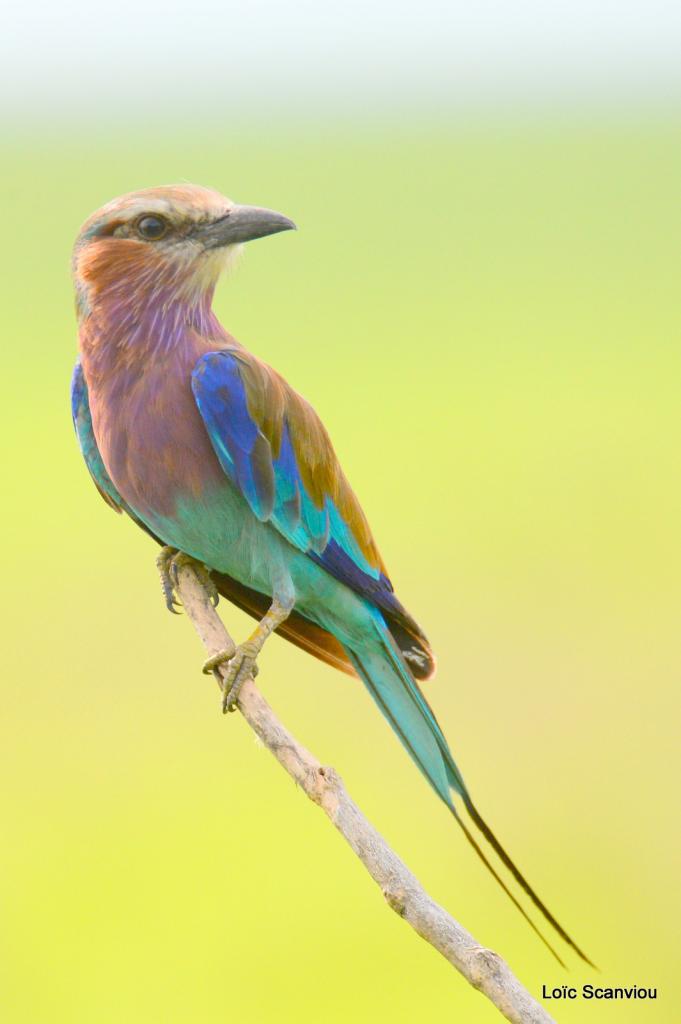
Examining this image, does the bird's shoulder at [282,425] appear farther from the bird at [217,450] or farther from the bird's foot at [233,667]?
the bird's foot at [233,667]

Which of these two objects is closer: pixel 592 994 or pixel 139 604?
pixel 592 994

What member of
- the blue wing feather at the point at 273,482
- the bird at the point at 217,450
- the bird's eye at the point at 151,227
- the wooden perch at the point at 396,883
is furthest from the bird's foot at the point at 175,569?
the bird's eye at the point at 151,227

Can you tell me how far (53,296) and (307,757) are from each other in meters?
13.7

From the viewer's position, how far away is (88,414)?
3352mm

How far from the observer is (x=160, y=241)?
3.21m

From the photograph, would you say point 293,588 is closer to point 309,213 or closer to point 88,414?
point 88,414

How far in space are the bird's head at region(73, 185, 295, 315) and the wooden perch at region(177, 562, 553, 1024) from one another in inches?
39.7

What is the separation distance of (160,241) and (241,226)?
0.19m

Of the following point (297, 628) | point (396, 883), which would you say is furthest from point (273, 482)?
point (396, 883)

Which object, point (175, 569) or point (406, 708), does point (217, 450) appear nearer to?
point (175, 569)

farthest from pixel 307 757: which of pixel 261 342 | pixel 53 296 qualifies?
pixel 53 296

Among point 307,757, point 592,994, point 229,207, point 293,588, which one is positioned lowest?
point 592,994

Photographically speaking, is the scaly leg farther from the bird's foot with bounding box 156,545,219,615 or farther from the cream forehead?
the cream forehead

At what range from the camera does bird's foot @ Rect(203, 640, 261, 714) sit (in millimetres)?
2949
